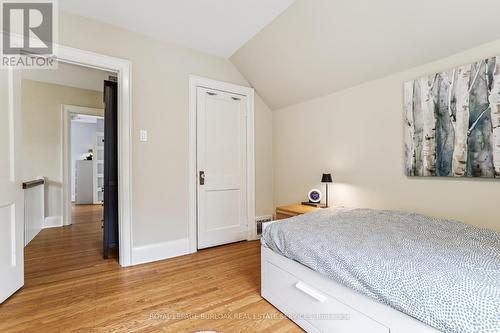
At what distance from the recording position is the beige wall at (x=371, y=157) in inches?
72.2

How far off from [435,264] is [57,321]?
89.1 inches

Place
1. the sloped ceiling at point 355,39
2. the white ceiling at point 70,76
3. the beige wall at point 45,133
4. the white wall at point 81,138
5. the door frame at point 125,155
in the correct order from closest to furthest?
the sloped ceiling at point 355,39 < the door frame at point 125,155 < the white ceiling at point 70,76 < the beige wall at point 45,133 < the white wall at point 81,138

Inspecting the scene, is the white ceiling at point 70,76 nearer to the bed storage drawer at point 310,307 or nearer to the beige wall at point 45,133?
the beige wall at point 45,133

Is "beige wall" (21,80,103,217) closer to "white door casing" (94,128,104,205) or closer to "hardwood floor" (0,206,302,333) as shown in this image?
"hardwood floor" (0,206,302,333)

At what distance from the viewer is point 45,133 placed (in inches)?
159

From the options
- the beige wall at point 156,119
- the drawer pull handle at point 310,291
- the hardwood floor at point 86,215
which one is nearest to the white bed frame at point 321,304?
the drawer pull handle at point 310,291

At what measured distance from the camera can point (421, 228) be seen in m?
1.62

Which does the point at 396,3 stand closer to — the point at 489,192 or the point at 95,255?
the point at 489,192

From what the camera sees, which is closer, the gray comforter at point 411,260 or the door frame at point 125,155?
the gray comforter at point 411,260

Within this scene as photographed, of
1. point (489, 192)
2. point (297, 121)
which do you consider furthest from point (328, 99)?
point (489, 192)

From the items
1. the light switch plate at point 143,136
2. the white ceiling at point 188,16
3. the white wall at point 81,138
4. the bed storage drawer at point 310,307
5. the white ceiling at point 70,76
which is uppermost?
the white ceiling at point 188,16

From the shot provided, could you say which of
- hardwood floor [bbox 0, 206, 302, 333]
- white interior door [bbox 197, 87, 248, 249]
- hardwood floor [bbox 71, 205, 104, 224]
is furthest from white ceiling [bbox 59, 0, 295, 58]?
hardwood floor [bbox 71, 205, 104, 224]

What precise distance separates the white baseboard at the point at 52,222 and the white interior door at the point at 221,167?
288 cm

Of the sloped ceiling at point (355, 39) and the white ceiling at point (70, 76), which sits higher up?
the white ceiling at point (70, 76)
